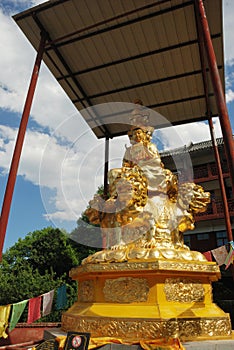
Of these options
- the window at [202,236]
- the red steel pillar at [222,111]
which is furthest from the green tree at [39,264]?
the red steel pillar at [222,111]

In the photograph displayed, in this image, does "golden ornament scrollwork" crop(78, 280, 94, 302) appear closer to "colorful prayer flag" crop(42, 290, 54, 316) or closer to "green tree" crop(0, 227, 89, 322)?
"colorful prayer flag" crop(42, 290, 54, 316)

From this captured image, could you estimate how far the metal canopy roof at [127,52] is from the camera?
5.50 m

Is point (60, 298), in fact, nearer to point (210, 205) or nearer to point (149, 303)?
point (149, 303)

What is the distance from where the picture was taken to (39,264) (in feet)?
63.1

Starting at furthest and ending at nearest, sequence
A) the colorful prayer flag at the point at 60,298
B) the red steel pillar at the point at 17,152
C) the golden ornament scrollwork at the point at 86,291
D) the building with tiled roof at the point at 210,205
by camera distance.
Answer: the building with tiled roof at the point at 210,205, the colorful prayer flag at the point at 60,298, the red steel pillar at the point at 17,152, the golden ornament scrollwork at the point at 86,291

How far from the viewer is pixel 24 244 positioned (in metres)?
20.6

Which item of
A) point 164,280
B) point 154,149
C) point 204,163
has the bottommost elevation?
point 164,280

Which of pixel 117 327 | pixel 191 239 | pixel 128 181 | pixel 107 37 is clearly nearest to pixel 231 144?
pixel 128 181

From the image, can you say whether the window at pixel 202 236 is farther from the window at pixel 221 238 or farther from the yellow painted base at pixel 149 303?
the yellow painted base at pixel 149 303

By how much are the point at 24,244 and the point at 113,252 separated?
18.1 m

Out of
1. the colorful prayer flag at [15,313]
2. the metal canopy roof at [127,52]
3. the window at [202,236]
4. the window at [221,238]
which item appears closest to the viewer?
the colorful prayer flag at [15,313]

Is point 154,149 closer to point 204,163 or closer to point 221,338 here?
point 221,338

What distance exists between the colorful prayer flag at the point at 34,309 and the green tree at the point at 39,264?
7993 millimetres

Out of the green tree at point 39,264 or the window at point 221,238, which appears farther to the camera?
the window at point 221,238
